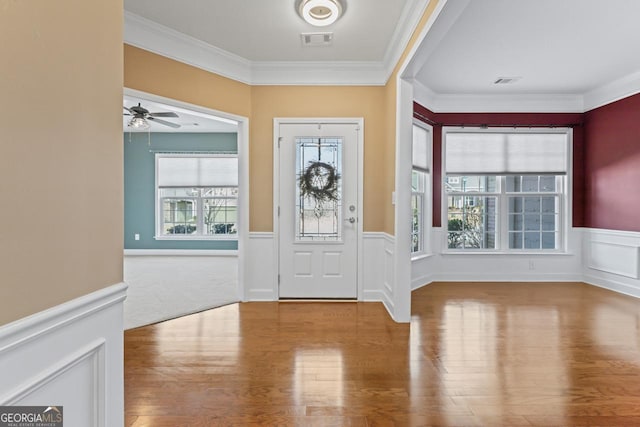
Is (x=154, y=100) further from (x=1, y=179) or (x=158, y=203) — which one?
(x=158, y=203)

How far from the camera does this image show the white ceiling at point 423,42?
110 inches

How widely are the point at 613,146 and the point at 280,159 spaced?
15.2ft

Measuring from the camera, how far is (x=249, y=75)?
3.89 metres

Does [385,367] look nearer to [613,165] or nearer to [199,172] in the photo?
[613,165]

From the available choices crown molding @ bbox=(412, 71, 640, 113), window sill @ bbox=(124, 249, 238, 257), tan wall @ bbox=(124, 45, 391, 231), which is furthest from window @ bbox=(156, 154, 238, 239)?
crown molding @ bbox=(412, 71, 640, 113)

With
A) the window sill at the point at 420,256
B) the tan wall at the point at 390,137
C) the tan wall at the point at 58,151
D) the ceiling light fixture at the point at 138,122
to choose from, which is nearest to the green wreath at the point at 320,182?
the tan wall at the point at 390,137

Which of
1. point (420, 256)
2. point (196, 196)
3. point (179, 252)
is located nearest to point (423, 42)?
point (420, 256)

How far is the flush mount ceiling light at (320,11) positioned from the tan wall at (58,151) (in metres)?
1.94

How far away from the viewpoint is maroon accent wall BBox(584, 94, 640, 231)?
4.32 m

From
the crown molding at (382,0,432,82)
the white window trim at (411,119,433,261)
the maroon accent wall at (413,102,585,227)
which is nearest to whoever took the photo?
the crown molding at (382,0,432,82)

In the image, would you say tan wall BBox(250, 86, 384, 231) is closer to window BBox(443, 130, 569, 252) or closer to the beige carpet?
the beige carpet

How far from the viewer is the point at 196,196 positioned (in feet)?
24.1

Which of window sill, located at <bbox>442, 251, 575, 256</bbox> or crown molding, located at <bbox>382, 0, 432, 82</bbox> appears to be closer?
crown molding, located at <bbox>382, 0, 432, 82</bbox>

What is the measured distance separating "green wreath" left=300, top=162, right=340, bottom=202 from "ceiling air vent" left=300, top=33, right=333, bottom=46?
51.1 inches
